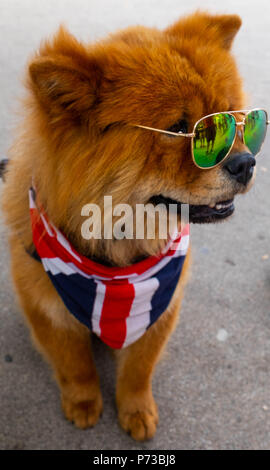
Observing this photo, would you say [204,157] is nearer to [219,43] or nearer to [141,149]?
[141,149]

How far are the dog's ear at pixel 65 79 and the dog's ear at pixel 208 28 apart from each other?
373 mm

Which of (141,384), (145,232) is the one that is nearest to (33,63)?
(145,232)

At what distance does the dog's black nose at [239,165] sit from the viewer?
4.58ft

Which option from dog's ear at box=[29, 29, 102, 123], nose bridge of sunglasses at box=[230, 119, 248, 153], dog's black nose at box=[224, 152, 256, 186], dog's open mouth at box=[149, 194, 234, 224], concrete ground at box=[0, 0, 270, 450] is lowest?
concrete ground at box=[0, 0, 270, 450]

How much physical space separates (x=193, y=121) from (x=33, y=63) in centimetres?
48

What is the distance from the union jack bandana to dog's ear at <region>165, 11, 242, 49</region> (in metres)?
0.71

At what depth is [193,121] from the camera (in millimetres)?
1312

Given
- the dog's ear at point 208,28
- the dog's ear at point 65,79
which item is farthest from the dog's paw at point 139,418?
the dog's ear at point 208,28

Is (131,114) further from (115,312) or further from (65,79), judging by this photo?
(115,312)

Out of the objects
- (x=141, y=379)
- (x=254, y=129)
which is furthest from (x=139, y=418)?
(x=254, y=129)

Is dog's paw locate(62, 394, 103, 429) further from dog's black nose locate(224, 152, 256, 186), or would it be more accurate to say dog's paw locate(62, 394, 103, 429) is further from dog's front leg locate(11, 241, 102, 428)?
dog's black nose locate(224, 152, 256, 186)

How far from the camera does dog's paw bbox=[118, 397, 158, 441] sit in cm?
190

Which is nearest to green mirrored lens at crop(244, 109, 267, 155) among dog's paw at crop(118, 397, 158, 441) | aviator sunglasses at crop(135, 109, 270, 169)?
aviator sunglasses at crop(135, 109, 270, 169)

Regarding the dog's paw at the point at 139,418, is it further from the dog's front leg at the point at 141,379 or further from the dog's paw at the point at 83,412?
the dog's paw at the point at 83,412
